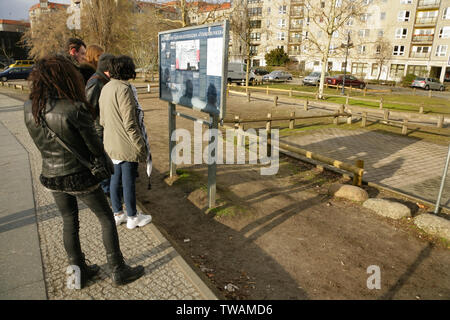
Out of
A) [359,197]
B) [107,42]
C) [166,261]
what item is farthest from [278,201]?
[107,42]

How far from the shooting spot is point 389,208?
16.6ft

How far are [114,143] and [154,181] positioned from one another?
2553mm

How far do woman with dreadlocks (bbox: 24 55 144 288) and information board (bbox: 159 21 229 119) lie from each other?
2047mm

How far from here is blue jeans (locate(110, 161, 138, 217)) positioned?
3.86m

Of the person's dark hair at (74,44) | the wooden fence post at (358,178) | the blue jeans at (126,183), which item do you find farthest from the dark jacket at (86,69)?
the wooden fence post at (358,178)

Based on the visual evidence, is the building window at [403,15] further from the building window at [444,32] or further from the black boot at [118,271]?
the black boot at [118,271]

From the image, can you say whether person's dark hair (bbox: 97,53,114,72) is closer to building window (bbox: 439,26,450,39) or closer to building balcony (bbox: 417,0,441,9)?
building window (bbox: 439,26,450,39)

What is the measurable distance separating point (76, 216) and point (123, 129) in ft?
4.10

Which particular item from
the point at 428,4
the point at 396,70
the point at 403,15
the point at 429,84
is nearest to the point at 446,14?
the point at 428,4

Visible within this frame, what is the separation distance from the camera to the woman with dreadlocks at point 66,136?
238cm

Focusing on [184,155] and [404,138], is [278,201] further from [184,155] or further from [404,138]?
[404,138]

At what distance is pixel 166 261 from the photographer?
10.9 ft

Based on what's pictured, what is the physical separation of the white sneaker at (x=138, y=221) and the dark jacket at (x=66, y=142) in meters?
1.51

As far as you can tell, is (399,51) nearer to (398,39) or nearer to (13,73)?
(398,39)
